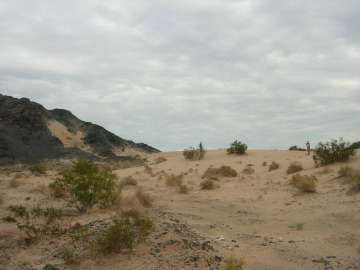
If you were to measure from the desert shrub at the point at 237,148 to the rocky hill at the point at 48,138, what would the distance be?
19.3 meters

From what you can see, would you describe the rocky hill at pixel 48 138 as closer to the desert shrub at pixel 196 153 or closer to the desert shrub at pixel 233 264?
the desert shrub at pixel 196 153

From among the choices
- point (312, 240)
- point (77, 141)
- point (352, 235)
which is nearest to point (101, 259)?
point (312, 240)

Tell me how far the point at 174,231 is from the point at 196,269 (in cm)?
206

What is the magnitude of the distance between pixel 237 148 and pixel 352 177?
25.0 metres

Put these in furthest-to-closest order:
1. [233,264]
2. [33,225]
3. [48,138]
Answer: [48,138] < [33,225] < [233,264]

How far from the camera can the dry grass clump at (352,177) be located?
11.6 meters

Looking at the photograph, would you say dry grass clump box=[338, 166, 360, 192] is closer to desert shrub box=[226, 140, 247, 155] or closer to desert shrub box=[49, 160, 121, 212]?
desert shrub box=[49, 160, 121, 212]

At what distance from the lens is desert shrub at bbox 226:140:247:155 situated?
3720cm

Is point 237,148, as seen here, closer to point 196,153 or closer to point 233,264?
point 196,153

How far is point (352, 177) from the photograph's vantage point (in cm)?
1264

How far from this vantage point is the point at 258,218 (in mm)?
10461

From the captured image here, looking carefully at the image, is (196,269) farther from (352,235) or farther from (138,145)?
(138,145)

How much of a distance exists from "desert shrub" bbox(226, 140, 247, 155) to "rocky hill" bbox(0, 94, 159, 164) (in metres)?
19.3

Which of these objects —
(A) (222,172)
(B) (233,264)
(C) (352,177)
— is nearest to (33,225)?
(B) (233,264)
